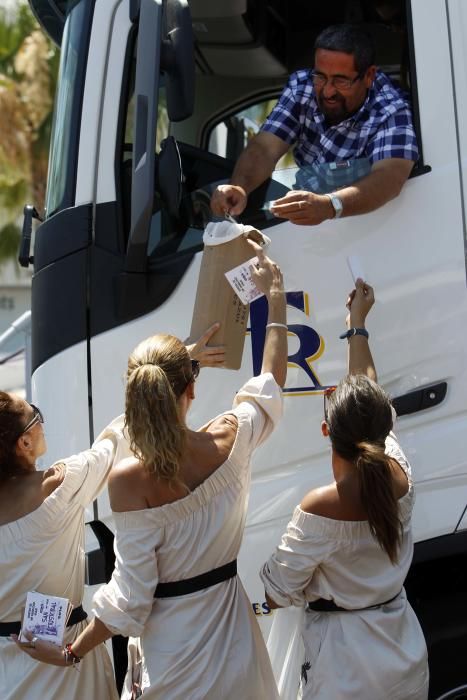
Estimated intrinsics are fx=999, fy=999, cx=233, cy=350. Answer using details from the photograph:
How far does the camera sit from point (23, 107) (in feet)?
51.5

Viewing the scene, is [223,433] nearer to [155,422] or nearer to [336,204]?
[155,422]

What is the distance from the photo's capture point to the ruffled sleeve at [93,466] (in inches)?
104

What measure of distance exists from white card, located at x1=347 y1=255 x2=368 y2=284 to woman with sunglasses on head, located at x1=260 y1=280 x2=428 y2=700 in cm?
46

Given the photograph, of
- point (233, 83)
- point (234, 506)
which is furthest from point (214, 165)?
point (234, 506)

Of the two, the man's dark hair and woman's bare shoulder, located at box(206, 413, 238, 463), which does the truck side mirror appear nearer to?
the man's dark hair

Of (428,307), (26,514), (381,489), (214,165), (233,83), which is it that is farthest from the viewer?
(233,83)

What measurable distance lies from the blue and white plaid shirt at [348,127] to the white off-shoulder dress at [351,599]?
41.7 inches

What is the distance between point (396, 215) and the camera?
9.69 feet

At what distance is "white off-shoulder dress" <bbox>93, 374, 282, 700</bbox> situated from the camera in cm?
239

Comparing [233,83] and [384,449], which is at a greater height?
[233,83]

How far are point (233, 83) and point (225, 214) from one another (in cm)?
150

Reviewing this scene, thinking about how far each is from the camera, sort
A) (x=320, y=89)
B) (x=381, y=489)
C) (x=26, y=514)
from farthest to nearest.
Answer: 1. (x=320, y=89)
2. (x=26, y=514)
3. (x=381, y=489)

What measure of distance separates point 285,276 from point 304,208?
10.9 inches

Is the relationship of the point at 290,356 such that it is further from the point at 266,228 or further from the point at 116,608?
the point at 116,608
